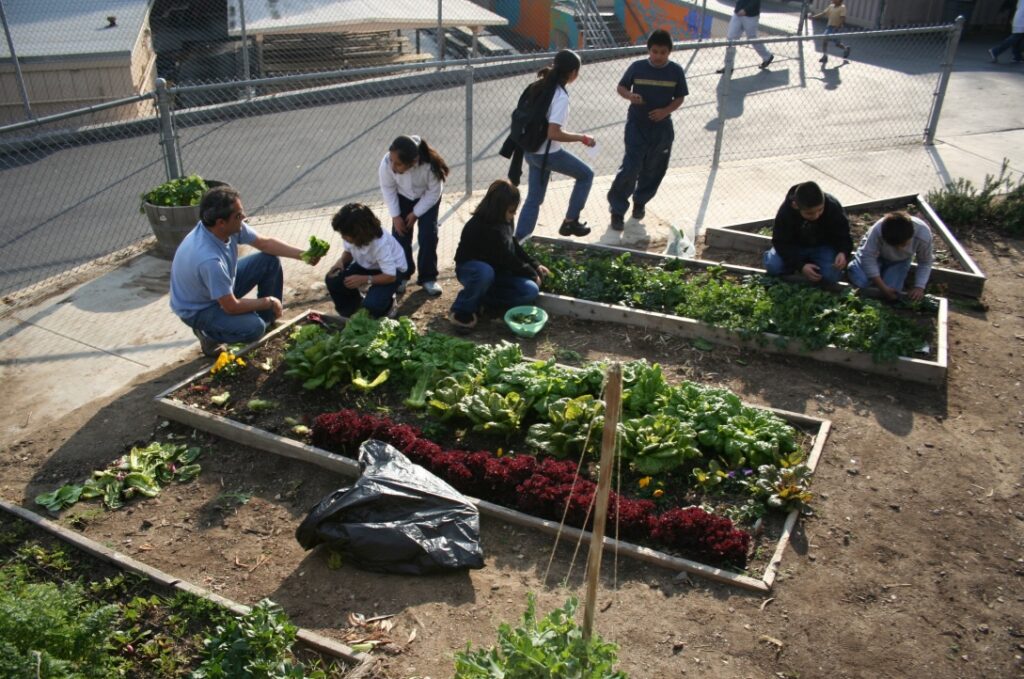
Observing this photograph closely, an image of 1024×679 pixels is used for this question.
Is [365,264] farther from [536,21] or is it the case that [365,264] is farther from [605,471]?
[536,21]

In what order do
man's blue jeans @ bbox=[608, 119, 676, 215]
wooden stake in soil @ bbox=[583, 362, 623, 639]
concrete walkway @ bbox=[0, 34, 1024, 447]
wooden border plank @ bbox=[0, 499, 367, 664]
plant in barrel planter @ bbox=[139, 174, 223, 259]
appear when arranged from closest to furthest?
wooden stake in soil @ bbox=[583, 362, 623, 639] < wooden border plank @ bbox=[0, 499, 367, 664] < concrete walkway @ bbox=[0, 34, 1024, 447] < plant in barrel planter @ bbox=[139, 174, 223, 259] < man's blue jeans @ bbox=[608, 119, 676, 215]

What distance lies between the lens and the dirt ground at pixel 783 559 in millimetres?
4422

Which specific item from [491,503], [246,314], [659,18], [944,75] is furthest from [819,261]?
[659,18]

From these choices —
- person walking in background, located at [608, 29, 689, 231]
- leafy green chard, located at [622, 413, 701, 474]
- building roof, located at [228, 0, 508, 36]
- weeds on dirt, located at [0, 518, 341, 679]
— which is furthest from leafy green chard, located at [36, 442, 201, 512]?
building roof, located at [228, 0, 508, 36]

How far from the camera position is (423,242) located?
7.89 metres

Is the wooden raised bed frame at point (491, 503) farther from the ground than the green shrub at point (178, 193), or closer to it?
closer to it

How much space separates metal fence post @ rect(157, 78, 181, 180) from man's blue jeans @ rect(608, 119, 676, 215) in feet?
14.2

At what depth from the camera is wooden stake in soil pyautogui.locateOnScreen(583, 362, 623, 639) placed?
330 cm

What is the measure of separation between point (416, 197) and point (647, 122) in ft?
8.77

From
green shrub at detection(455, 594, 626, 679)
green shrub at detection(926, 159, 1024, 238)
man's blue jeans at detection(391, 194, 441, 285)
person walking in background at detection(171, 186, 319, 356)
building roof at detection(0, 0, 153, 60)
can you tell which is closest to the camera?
green shrub at detection(455, 594, 626, 679)

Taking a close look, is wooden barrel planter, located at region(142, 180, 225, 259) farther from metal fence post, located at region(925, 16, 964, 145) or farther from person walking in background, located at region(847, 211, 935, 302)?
metal fence post, located at region(925, 16, 964, 145)

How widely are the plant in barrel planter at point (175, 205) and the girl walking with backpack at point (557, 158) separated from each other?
2935mm

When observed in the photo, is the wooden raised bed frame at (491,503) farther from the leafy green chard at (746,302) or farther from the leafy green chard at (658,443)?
the leafy green chard at (746,302)

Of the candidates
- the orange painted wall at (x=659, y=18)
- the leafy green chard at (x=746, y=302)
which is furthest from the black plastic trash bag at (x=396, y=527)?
the orange painted wall at (x=659, y=18)
